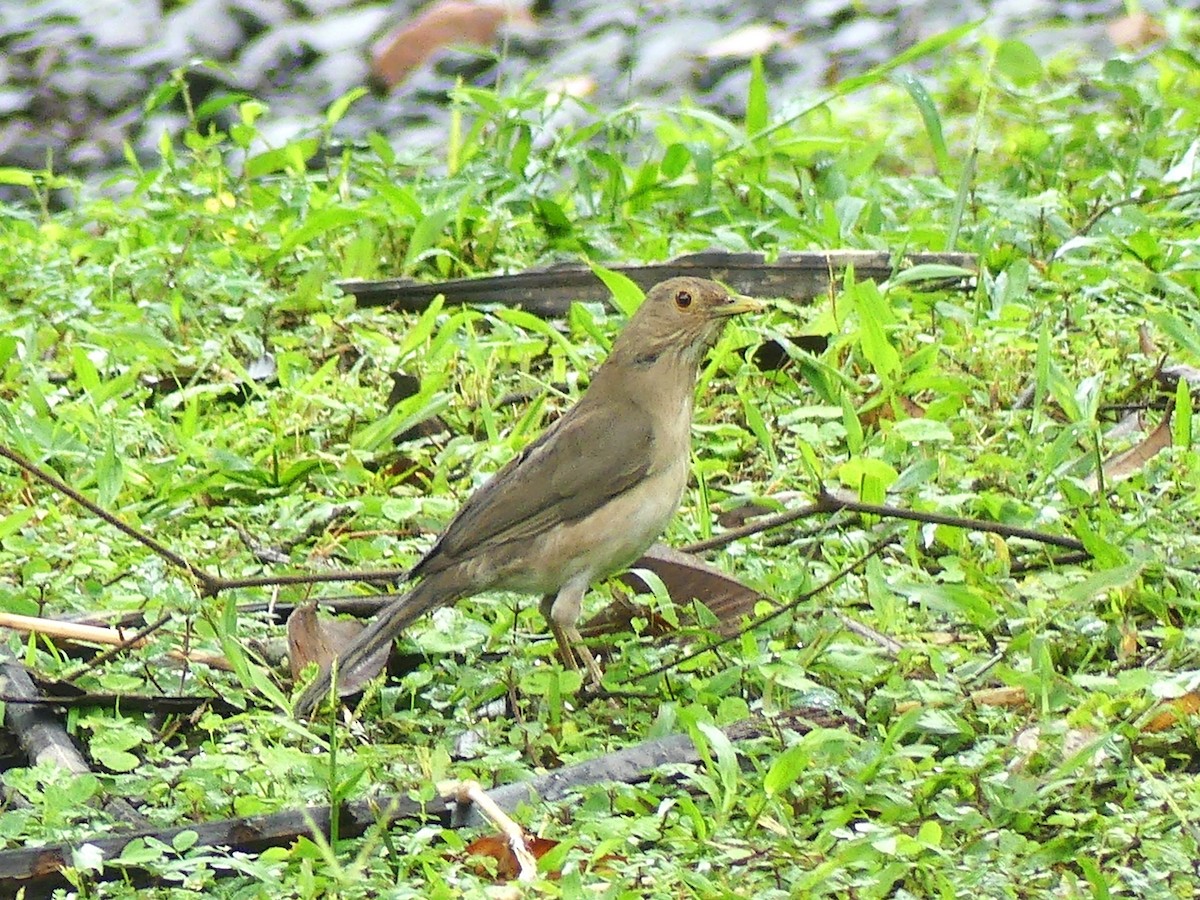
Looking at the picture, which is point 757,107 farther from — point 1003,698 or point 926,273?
point 1003,698

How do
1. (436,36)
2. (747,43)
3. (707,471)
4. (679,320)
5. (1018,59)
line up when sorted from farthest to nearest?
(436,36), (747,43), (1018,59), (707,471), (679,320)

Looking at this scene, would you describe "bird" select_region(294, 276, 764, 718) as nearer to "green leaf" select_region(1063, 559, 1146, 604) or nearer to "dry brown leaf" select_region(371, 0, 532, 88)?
"green leaf" select_region(1063, 559, 1146, 604)

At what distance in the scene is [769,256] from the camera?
21.2 ft

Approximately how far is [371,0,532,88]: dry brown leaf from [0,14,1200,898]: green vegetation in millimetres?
3315

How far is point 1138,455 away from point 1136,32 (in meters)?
5.54

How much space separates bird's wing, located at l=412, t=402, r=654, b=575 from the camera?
183 inches

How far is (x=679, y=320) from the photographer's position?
16.9 ft

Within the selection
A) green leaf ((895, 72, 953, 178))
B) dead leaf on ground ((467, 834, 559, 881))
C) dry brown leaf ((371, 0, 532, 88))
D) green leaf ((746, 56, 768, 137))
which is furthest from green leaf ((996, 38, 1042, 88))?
dead leaf on ground ((467, 834, 559, 881))

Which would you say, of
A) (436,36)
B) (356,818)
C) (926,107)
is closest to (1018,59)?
(926,107)

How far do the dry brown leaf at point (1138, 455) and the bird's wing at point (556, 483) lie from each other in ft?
4.01

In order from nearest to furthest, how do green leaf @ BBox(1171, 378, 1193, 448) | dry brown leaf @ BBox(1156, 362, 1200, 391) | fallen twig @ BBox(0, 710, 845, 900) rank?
fallen twig @ BBox(0, 710, 845, 900)
green leaf @ BBox(1171, 378, 1193, 448)
dry brown leaf @ BBox(1156, 362, 1200, 391)

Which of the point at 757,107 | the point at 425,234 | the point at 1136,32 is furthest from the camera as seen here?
the point at 1136,32

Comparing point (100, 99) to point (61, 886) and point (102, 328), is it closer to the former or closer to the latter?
point (102, 328)

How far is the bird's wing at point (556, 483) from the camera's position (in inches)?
183
